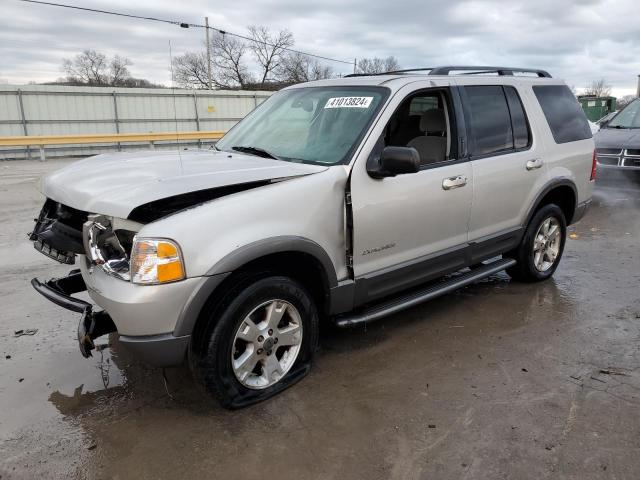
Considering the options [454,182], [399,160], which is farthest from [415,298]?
[399,160]

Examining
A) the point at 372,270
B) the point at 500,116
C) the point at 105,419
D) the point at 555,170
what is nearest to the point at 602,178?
the point at 555,170

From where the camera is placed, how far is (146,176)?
3.09 metres

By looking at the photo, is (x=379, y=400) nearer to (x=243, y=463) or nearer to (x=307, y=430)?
(x=307, y=430)

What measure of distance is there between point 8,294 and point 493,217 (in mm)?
4582

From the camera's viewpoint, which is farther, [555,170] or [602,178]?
[602,178]

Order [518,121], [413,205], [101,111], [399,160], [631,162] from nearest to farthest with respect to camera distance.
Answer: [399,160] → [413,205] → [518,121] → [631,162] → [101,111]

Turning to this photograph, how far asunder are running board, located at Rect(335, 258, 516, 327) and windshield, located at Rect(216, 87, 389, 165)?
106 centimetres

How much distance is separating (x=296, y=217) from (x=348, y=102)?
1202 mm

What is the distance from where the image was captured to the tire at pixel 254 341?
2885mm

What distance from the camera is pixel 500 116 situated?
4547mm

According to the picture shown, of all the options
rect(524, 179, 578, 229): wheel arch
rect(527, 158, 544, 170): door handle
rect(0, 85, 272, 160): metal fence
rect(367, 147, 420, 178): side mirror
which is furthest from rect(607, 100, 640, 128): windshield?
rect(0, 85, 272, 160): metal fence

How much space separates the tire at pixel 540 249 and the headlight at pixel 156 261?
3.58 meters

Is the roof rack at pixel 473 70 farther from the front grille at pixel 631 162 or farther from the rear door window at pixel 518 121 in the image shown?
the front grille at pixel 631 162

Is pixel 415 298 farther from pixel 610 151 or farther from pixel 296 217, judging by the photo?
pixel 610 151
